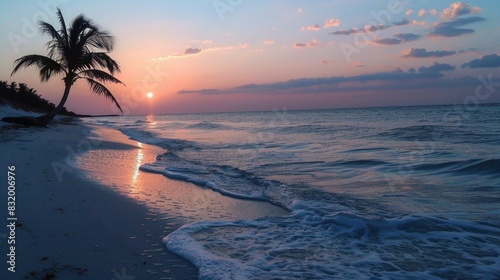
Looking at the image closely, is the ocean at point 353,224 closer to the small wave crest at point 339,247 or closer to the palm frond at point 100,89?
the small wave crest at point 339,247

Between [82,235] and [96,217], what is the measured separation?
2.83 feet

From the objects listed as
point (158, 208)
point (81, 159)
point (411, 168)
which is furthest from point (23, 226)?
point (411, 168)

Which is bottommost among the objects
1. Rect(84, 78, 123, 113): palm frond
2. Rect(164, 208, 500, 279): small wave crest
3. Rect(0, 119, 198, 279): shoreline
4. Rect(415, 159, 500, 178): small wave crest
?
Rect(164, 208, 500, 279): small wave crest

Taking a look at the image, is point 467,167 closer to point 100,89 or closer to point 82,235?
point 82,235

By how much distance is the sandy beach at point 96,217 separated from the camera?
360cm

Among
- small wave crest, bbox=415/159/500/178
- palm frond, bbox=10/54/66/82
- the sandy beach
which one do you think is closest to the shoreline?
the sandy beach

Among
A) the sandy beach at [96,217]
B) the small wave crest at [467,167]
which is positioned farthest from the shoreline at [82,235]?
the small wave crest at [467,167]

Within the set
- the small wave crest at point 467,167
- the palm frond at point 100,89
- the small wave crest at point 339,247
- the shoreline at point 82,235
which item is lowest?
the small wave crest at point 339,247

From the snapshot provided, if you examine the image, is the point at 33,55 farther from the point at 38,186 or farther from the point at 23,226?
the point at 23,226

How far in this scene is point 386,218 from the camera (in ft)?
19.1

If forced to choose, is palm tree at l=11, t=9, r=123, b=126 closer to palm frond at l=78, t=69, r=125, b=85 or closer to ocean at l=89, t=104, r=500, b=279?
palm frond at l=78, t=69, r=125, b=85

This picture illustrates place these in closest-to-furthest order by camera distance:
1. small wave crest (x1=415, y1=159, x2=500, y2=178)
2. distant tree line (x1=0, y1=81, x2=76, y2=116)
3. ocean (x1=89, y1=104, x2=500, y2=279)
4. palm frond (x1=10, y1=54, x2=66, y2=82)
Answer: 1. ocean (x1=89, y1=104, x2=500, y2=279)
2. small wave crest (x1=415, y1=159, x2=500, y2=178)
3. palm frond (x1=10, y1=54, x2=66, y2=82)
4. distant tree line (x1=0, y1=81, x2=76, y2=116)

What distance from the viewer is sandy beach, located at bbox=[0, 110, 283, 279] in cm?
360

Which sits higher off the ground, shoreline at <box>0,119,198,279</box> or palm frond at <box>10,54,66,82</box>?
palm frond at <box>10,54,66,82</box>
